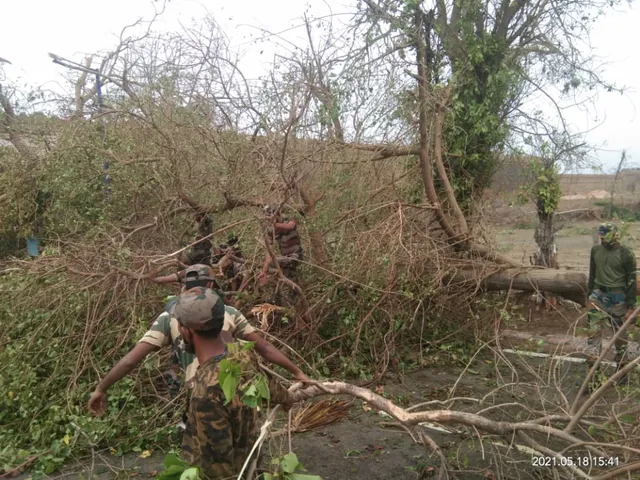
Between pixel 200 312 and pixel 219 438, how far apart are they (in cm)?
56

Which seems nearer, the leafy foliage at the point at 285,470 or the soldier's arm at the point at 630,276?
the leafy foliage at the point at 285,470

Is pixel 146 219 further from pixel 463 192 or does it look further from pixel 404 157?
pixel 463 192

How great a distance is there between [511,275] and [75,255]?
5.05 metres

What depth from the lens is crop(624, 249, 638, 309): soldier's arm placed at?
18.7 feet

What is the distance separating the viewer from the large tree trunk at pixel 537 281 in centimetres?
639

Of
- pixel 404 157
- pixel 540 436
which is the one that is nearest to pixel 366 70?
pixel 404 157

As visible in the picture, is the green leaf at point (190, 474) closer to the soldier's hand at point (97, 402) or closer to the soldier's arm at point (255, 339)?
the soldier's arm at point (255, 339)

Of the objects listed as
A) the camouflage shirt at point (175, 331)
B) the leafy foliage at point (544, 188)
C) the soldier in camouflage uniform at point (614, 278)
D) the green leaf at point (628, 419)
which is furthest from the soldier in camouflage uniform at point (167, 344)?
the leafy foliage at point (544, 188)

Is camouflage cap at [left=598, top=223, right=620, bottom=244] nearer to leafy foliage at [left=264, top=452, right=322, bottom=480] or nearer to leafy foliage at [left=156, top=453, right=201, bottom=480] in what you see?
leafy foliage at [left=264, top=452, right=322, bottom=480]

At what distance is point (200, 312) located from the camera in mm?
2418

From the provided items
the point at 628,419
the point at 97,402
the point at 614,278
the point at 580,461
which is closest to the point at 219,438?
the point at 97,402

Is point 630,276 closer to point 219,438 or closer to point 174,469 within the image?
point 219,438

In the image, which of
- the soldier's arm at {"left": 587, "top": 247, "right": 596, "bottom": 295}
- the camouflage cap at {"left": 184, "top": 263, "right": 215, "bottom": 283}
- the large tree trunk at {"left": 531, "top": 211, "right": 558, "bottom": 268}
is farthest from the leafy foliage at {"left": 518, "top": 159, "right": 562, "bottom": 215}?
the camouflage cap at {"left": 184, "top": 263, "right": 215, "bottom": 283}

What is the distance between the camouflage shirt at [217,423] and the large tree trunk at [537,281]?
4665 mm
